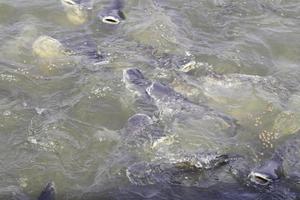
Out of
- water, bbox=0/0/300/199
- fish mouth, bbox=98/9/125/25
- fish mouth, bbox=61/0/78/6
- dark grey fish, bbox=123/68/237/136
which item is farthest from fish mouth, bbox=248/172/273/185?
fish mouth, bbox=61/0/78/6

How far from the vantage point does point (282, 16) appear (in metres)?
6.55

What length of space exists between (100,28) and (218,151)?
2.67 meters

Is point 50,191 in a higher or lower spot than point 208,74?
lower

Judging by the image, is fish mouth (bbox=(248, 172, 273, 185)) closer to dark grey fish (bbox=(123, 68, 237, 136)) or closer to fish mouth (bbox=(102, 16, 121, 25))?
dark grey fish (bbox=(123, 68, 237, 136))

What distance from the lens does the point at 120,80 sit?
5207mm

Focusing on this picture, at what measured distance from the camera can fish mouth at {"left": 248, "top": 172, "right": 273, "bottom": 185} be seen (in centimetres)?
394

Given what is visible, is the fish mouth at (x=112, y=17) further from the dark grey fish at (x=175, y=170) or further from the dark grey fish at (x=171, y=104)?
the dark grey fish at (x=175, y=170)

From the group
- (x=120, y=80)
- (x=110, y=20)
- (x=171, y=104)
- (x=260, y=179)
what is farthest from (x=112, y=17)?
(x=260, y=179)

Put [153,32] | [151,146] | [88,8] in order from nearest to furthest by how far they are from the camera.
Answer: [151,146], [153,32], [88,8]

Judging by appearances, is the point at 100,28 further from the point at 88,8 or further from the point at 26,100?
the point at 26,100

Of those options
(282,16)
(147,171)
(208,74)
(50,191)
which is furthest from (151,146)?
(282,16)

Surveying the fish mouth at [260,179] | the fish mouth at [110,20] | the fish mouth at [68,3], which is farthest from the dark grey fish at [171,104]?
the fish mouth at [68,3]

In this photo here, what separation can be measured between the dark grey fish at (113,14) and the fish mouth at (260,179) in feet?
10.3

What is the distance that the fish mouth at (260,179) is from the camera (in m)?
3.94
